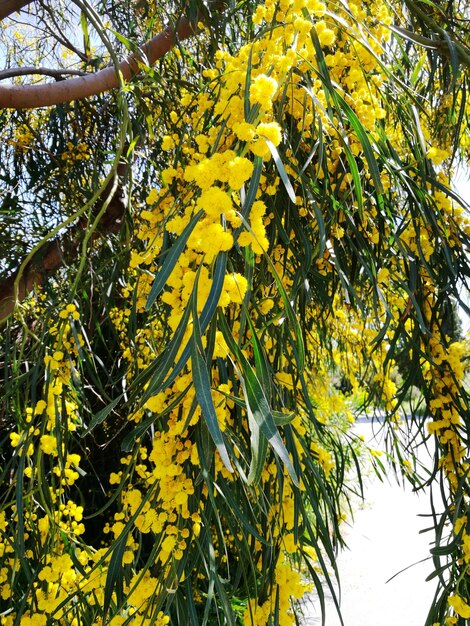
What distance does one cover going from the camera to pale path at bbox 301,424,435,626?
128 inches

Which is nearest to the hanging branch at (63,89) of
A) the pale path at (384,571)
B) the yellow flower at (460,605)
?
the yellow flower at (460,605)

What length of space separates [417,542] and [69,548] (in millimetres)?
3833

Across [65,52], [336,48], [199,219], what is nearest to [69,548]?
[199,219]

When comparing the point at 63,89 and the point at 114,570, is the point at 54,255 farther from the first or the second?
the point at 114,570

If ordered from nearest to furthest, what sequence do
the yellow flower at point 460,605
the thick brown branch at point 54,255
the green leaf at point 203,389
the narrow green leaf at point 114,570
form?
the green leaf at point 203,389 → the narrow green leaf at point 114,570 → the yellow flower at point 460,605 → the thick brown branch at point 54,255

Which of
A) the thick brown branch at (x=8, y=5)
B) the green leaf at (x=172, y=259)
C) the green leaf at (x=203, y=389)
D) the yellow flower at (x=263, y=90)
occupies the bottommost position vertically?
the green leaf at (x=203, y=389)

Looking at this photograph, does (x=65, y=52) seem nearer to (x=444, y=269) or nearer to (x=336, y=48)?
(x=336, y=48)

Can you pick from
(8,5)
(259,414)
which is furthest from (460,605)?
(8,5)

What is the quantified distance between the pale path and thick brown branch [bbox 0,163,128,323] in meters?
1.62

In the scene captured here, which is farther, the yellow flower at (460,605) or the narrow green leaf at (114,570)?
the yellow flower at (460,605)

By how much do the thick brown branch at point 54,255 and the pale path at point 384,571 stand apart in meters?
1.62

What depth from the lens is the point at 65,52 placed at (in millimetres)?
2422

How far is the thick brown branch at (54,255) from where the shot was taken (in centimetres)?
157

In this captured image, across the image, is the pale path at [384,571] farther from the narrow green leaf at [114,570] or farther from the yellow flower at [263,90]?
the yellow flower at [263,90]
